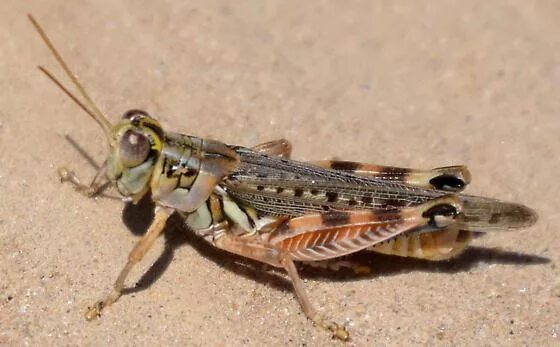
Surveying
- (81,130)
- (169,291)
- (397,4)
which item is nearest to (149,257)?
(169,291)

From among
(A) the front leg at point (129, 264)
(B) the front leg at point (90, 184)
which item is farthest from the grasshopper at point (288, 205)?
(B) the front leg at point (90, 184)

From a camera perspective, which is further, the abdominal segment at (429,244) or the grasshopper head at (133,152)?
the abdominal segment at (429,244)

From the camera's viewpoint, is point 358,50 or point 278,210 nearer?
point 278,210

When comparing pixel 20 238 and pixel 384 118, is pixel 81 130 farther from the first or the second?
pixel 384 118

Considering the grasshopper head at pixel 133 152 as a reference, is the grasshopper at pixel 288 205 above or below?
above

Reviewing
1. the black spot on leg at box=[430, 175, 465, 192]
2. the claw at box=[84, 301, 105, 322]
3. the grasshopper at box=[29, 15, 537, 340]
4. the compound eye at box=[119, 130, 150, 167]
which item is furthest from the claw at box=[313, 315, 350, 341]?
the compound eye at box=[119, 130, 150, 167]

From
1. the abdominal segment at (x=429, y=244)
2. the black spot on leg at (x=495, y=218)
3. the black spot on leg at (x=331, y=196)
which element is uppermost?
the black spot on leg at (x=495, y=218)

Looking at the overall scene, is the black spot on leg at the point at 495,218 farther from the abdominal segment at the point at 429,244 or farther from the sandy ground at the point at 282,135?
the sandy ground at the point at 282,135
